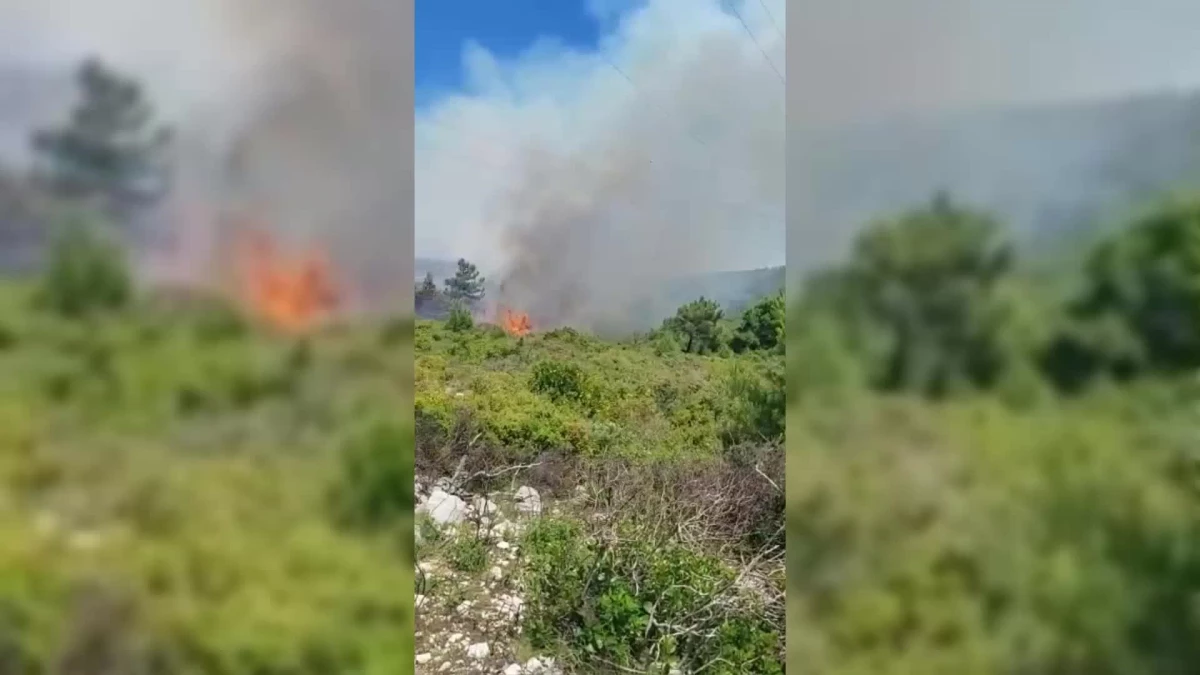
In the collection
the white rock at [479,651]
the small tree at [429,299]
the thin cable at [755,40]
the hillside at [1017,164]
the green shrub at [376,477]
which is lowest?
the white rock at [479,651]

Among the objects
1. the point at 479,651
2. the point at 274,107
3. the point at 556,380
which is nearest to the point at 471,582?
the point at 479,651

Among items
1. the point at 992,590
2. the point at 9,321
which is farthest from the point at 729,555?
the point at 9,321

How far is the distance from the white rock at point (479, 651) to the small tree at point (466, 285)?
1043 mm

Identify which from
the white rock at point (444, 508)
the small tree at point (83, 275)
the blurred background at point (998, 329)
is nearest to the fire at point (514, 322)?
the white rock at point (444, 508)

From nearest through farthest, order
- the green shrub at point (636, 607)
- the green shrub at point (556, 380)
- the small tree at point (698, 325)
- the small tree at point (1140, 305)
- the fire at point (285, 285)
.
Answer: the small tree at point (1140, 305), the fire at point (285, 285), the green shrub at point (636, 607), the small tree at point (698, 325), the green shrub at point (556, 380)

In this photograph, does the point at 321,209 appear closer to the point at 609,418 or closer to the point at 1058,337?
the point at 609,418

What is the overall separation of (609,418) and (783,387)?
1.74 ft

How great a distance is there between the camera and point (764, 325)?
225 cm

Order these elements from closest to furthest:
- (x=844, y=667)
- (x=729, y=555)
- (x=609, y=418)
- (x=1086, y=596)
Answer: (x=1086, y=596), (x=844, y=667), (x=729, y=555), (x=609, y=418)

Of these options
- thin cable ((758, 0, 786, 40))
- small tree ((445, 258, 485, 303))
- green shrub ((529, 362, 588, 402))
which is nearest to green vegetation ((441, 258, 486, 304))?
small tree ((445, 258, 485, 303))

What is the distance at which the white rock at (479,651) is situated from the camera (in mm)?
2271

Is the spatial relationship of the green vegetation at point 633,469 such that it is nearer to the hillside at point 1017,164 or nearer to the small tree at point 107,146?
the hillside at point 1017,164

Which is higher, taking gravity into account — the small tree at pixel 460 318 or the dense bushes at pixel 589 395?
the small tree at pixel 460 318

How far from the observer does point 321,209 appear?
1873mm
